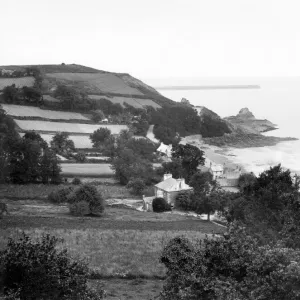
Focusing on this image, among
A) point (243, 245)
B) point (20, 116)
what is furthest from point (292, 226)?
point (20, 116)

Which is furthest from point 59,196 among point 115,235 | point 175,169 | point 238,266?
point 238,266

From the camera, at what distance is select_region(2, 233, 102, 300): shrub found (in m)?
12.7

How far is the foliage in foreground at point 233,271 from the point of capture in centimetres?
1191

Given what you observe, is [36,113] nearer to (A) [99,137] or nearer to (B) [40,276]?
(A) [99,137]

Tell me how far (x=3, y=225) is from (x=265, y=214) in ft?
46.9

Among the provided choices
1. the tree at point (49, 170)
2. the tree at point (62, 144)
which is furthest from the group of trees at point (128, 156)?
the tree at point (49, 170)

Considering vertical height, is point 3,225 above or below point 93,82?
below

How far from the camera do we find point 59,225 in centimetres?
2952

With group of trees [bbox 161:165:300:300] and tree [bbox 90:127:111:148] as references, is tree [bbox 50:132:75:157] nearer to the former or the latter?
tree [bbox 90:127:111:148]

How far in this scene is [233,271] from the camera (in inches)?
570

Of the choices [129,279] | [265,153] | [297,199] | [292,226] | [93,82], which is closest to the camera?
[292,226]

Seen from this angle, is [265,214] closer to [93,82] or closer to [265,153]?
[265,153]

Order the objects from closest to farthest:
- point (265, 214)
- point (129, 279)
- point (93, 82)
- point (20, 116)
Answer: point (129, 279) → point (265, 214) → point (20, 116) → point (93, 82)

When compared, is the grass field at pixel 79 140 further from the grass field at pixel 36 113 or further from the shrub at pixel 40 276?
the shrub at pixel 40 276
